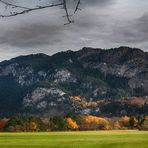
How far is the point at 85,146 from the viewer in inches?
2275

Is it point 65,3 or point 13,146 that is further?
point 13,146

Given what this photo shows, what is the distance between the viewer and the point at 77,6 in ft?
16.6

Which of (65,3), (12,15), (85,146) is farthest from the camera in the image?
(85,146)

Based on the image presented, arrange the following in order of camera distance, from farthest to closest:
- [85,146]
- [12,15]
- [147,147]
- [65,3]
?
[85,146], [147,147], [12,15], [65,3]

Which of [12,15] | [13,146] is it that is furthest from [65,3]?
[13,146]

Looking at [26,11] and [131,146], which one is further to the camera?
[131,146]

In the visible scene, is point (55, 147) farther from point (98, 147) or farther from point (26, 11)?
point (26, 11)

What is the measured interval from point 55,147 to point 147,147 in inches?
443

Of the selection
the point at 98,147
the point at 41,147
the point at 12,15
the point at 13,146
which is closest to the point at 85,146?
the point at 98,147

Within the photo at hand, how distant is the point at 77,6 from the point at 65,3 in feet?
0.76

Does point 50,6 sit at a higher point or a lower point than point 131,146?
higher

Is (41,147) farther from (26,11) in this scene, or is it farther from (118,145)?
(26,11)

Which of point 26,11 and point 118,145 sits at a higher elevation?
point 26,11

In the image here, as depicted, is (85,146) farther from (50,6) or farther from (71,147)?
(50,6)
